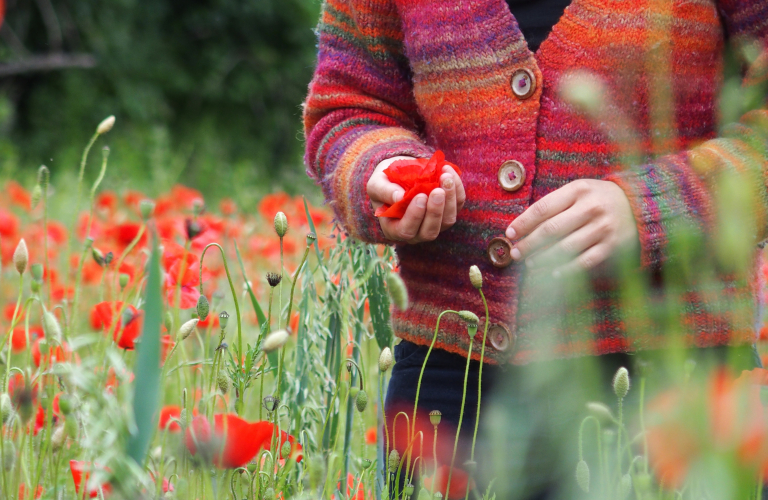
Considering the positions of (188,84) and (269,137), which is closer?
(188,84)

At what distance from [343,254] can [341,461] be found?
0.89 ft

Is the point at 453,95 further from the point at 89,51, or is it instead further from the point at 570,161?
the point at 89,51

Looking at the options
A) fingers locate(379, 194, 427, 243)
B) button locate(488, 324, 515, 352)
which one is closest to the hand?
fingers locate(379, 194, 427, 243)

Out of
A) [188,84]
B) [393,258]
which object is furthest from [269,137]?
[393,258]

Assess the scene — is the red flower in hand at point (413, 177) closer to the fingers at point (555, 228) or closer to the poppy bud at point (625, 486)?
the fingers at point (555, 228)

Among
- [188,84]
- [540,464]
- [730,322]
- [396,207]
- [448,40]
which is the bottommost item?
[540,464]

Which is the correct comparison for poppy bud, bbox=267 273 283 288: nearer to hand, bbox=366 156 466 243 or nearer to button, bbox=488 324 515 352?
hand, bbox=366 156 466 243

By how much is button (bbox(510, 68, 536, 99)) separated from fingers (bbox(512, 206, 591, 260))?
0.46 ft

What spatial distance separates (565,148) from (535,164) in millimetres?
29

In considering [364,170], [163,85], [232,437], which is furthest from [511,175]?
[163,85]

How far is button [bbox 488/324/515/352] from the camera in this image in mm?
663

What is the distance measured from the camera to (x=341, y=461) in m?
0.65

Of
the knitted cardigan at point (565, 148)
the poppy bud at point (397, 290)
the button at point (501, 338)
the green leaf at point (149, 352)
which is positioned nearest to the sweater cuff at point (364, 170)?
the knitted cardigan at point (565, 148)

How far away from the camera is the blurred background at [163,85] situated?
4.48 m
